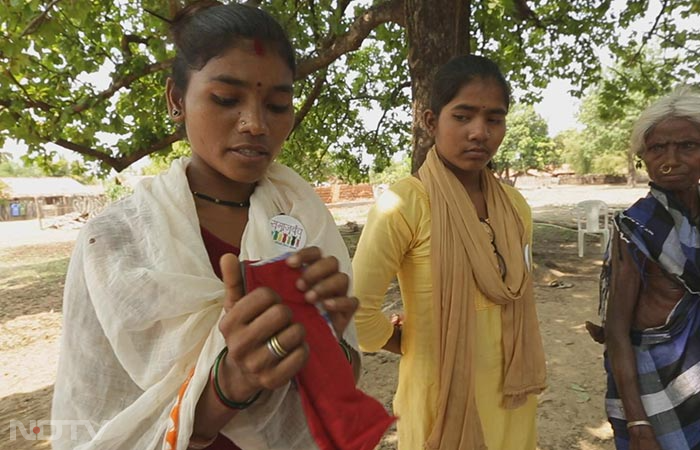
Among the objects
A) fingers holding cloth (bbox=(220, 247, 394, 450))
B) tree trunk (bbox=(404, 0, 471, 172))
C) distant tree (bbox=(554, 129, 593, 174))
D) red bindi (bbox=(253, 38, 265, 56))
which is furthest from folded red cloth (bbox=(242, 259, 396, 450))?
distant tree (bbox=(554, 129, 593, 174))

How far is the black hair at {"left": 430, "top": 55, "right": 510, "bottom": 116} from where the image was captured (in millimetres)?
1631

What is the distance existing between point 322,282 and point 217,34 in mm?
629

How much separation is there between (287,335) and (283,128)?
0.55m

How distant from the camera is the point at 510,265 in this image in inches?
64.5

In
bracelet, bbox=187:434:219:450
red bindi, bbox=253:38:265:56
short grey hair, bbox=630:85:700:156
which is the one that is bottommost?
bracelet, bbox=187:434:219:450

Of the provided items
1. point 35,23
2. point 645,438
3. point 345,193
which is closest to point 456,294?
point 645,438

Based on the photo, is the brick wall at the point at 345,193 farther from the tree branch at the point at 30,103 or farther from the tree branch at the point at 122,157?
the tree branch at the point at 30,103

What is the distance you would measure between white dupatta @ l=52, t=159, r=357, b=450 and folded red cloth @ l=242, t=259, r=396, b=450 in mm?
169

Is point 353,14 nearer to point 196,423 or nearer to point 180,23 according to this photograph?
point 180,23

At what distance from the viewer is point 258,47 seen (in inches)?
38.5

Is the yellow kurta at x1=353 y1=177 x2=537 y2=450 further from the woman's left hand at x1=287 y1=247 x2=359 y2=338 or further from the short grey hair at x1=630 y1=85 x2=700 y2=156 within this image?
the short grey hair at x1=630 y1=85 x2=700 y2=156

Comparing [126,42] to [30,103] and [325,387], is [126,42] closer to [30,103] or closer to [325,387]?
[30,103]

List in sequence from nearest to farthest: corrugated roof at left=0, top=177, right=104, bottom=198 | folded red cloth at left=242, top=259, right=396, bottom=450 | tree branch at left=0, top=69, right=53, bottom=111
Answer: folded red cloth at left=242, top=259, right=396, bottom=450, tree branch at left=0, top=69, right=53, bottom=111, corrugated roof at left=0, top=177, right=104, bottom=198

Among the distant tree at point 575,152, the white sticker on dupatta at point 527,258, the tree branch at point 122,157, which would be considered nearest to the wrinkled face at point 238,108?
the white sticker on dupatta at point 527,258
